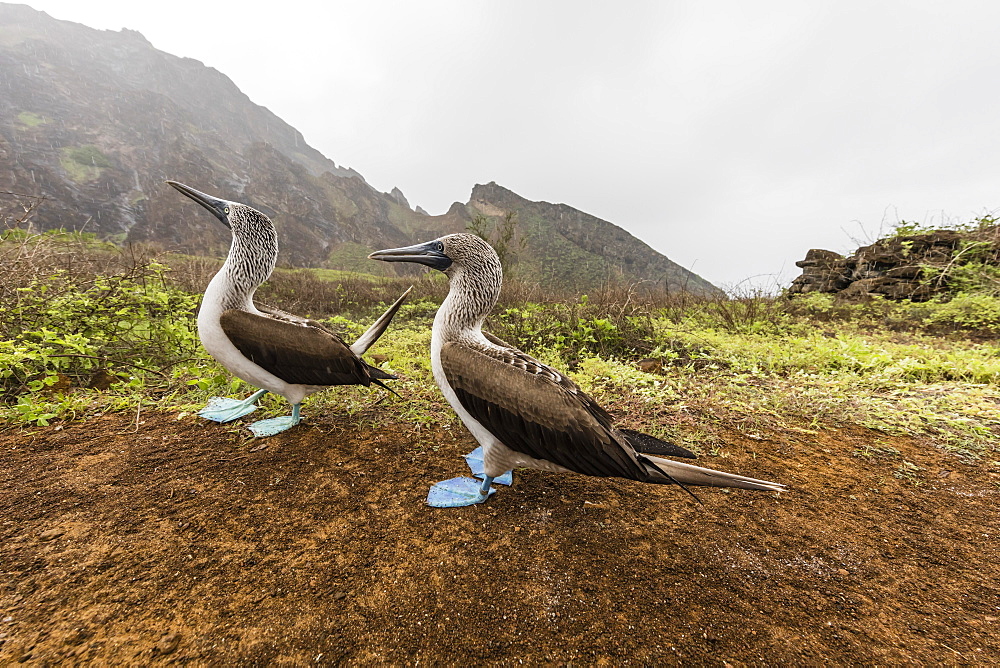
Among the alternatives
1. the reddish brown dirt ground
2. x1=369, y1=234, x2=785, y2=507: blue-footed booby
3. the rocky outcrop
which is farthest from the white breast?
the rocky outcrop

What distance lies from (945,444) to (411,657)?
3.92m

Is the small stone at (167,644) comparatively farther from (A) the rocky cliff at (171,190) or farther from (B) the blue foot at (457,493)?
(A) the rocky cliff at (171,190)

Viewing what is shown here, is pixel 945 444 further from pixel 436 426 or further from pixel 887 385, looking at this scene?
pixel 436 426

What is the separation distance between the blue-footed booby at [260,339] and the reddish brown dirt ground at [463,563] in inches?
19.0

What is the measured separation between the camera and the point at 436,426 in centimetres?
288

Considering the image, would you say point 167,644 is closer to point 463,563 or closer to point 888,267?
point 463,563

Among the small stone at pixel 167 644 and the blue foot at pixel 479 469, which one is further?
the blue foot at pixel 479 469

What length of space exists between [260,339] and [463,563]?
200cm

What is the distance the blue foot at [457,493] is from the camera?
1966 millimetres

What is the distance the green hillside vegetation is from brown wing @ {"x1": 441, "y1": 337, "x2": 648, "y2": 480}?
1.12 m

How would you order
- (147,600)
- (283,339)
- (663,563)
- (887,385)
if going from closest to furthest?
(147,600) < (663,563) < (283,339) < (887,385)

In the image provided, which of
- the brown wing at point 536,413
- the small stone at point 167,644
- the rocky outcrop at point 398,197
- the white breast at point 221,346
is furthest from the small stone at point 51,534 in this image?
the rocky outcrop at point 398,197

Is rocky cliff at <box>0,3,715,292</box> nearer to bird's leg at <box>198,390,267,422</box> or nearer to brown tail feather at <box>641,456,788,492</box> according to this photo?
bird's leg at <box>198,390,267,422</box>

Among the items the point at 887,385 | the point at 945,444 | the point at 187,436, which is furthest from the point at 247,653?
the point at 887,385
